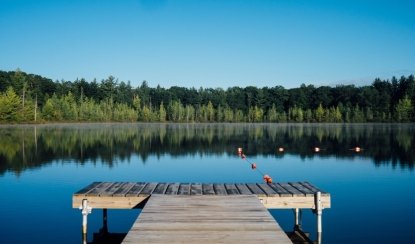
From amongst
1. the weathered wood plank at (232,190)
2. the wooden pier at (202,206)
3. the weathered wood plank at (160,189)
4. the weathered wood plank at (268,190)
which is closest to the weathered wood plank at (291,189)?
the wooden pier at (202,206)

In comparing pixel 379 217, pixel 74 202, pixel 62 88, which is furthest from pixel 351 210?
pixel 62 88

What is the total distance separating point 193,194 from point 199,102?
112326 mm

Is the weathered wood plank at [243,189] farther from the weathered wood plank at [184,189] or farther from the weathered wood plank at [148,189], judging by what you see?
the weathered wood plank at [148,189]

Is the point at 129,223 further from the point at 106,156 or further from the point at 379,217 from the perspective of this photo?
the point at 106,156

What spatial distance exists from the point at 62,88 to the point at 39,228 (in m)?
99.4

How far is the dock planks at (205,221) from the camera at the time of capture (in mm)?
6734

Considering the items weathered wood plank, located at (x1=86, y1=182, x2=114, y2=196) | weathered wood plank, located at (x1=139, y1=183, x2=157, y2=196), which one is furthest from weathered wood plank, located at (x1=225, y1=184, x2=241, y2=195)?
weathered wood plank, located at (x1=86, y1=182, x2=114, y2=196)

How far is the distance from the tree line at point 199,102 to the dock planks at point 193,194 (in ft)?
237

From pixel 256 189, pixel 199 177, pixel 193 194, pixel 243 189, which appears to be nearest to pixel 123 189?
pixel 193 194

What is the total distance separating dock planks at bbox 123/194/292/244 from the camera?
6.73 metres

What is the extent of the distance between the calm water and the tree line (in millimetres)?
54319

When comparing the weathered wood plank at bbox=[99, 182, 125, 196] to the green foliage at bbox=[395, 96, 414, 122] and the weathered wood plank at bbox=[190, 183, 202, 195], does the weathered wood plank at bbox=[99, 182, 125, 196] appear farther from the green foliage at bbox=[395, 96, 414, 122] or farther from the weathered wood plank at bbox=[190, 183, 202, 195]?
the green foliage at bbox=[395, 96, 414, 122]

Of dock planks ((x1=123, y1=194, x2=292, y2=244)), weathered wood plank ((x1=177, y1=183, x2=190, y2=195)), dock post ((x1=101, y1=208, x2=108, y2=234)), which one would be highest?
weathered wood plank ((x1=177, y1=183, x2=190, y2=195))

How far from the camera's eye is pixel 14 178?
19.8 meters
